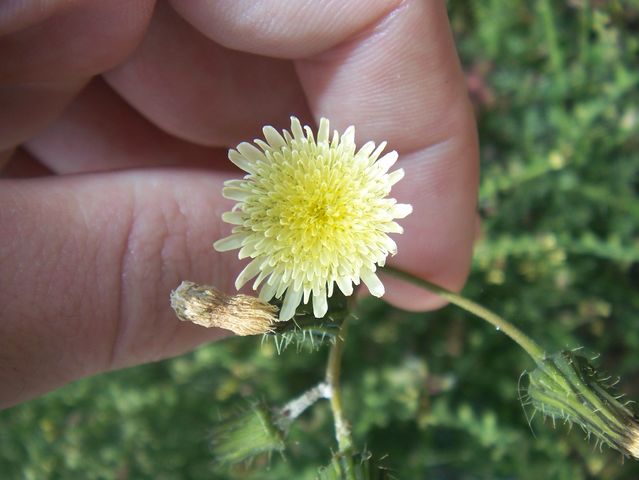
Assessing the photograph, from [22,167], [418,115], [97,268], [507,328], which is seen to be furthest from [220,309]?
[22,167]

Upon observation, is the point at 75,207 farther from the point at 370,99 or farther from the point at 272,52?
the point at 370,99

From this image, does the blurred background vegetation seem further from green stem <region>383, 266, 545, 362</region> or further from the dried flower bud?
green stem <region>383, 266, 545, 362</region>

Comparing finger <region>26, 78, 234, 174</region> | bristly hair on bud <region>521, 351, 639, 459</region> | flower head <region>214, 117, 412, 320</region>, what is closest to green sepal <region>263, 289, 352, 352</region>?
flower head <region>214, 117, 412, 320</region>

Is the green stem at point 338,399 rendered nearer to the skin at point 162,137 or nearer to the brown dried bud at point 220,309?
the brown dried bud at point 220,309

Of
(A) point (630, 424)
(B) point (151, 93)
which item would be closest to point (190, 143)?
(B) point (151, 93)

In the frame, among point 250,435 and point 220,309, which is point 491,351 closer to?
point 250,435
